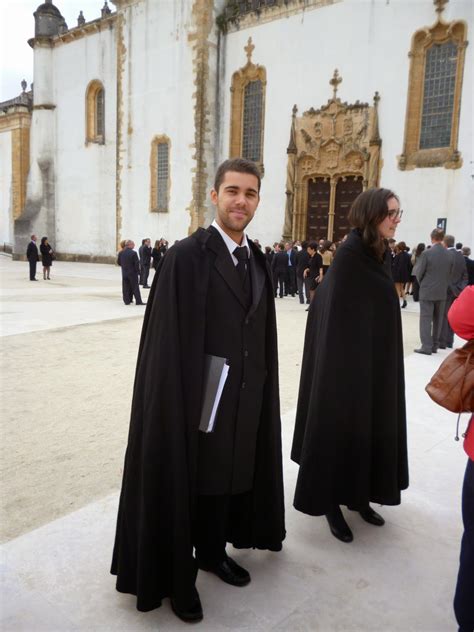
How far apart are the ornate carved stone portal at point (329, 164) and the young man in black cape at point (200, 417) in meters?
15.6

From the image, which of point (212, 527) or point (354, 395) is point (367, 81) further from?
point (212, 527)

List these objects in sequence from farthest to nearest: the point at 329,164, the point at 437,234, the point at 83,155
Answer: the point at 83,155 → the point at 329,164 → the point at 437,234

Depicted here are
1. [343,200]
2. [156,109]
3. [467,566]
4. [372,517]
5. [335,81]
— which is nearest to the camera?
[467,566]

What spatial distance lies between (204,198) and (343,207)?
6172 mm

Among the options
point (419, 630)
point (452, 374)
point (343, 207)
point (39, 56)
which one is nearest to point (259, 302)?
point (452, 374)

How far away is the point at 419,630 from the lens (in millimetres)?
2020

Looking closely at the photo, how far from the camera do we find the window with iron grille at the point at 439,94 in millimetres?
15156

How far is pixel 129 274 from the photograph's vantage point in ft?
36.8

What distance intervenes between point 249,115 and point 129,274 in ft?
38.7

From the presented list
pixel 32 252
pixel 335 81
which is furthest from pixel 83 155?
pixel 335 81

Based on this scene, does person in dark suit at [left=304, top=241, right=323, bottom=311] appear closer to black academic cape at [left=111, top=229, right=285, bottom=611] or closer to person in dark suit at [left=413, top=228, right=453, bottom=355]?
person in dark suit at [left=413, top=228, right=453, bottom=355]

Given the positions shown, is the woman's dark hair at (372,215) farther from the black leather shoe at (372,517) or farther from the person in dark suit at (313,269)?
the person in dark suit at (313,269)

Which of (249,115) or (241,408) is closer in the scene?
(241,408)

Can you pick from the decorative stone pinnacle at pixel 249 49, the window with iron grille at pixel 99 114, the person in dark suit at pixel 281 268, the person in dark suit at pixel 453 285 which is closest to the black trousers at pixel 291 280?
the person in dark suit at pixel 281 268
